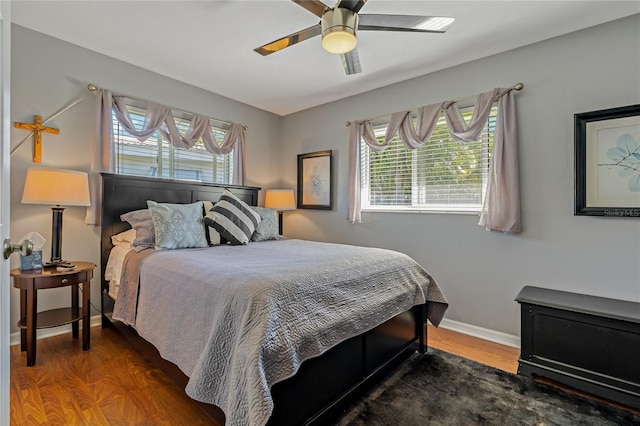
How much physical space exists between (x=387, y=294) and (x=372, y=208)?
1794 millimetres

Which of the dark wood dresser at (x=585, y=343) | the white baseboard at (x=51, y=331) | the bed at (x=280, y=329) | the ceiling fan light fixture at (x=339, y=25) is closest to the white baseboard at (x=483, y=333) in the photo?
the dark wood dresser at (x=585, y=343)

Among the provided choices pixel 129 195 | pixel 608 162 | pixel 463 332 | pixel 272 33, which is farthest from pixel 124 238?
pixel 608 162

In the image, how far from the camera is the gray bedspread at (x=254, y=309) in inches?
51.9

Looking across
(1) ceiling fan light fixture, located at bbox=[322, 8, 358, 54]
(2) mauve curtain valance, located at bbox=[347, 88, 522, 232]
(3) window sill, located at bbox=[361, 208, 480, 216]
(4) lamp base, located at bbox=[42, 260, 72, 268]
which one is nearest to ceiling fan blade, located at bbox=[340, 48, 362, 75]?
(1) ceiling fan light fixture, located at bbox=[322, 8, 358, 54]

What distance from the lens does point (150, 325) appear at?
2.00 metres

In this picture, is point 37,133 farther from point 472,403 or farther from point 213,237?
point 472,403

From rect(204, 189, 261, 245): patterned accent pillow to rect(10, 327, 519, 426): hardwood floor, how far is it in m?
1.18

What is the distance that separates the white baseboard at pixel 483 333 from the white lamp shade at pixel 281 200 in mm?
2315

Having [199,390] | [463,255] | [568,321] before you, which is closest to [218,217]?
[199,390]

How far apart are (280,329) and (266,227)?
2.08 meters

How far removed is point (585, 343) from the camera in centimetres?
203

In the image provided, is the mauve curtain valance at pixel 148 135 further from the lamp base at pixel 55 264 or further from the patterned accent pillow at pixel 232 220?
the patterned accent pillow at pixel 232 220

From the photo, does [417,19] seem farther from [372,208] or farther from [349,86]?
[372,208]

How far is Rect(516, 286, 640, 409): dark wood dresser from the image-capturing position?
1.90 m
